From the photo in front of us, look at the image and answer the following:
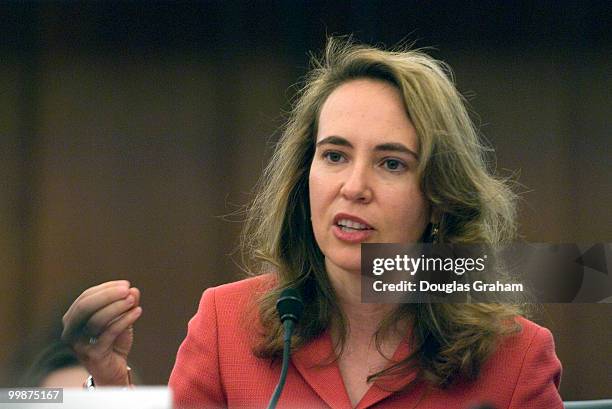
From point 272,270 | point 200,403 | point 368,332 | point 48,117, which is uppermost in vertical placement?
point 48,117

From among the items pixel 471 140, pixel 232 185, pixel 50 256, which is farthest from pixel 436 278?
pixel 50 256

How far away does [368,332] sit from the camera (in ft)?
5.10

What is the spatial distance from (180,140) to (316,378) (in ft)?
4.46

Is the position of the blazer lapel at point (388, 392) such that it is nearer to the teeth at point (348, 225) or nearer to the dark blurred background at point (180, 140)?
the teeth at point (348, 225)

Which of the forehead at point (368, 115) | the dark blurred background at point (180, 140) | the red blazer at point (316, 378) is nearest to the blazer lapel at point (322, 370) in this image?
the red blazer at point (316, 378)

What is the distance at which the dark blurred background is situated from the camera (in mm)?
2352

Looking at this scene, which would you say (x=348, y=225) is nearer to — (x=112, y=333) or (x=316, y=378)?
(x=316, y=378)

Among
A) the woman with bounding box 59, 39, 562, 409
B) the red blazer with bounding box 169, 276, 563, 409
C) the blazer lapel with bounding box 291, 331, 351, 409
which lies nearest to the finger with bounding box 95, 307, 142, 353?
the woman with bounding box 59, 39, 562, 409

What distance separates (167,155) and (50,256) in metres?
0.43

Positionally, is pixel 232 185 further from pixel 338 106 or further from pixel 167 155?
pixel 338 106

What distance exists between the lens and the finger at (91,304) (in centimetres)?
144

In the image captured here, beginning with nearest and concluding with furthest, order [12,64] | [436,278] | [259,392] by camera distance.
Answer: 1. [259,392]
2. [436,278]
3. [12,64]

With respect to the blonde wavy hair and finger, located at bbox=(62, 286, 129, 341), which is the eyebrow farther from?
finger, located at bbox=(62, 286, 129, 341)

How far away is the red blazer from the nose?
0.24 metres
